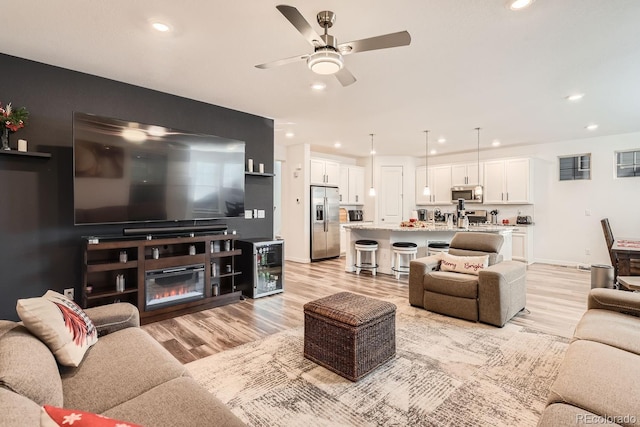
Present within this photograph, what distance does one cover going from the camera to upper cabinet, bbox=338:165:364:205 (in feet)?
27.1

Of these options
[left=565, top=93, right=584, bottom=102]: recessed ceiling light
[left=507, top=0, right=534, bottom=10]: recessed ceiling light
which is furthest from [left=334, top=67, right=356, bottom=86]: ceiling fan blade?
[left=565, top=93, right=584, bottom=102]: recessed ceiling light

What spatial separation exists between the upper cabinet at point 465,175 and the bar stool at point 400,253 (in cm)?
322

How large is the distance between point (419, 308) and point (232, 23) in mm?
3601

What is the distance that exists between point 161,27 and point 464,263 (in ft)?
12.6

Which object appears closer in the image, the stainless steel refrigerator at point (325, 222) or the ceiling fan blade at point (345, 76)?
the ceiling fan blade at point (345, 76)

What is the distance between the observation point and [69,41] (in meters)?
2.73

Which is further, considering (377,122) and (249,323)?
(377,122)

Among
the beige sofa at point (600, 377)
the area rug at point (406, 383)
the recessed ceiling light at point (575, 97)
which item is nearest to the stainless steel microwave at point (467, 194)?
the recessed ceiling light at point (575, 97)

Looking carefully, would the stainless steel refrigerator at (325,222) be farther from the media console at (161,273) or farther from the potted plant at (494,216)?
the potted plant at (494,216)

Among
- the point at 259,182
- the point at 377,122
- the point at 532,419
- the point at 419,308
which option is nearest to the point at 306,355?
the point at 532,419

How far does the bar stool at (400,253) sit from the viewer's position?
5430 millimetres

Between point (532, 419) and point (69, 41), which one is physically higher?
point (69, 41)

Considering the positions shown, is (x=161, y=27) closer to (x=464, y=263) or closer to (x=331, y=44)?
(x=331, y=44)

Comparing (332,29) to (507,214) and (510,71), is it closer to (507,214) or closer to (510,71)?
(510,71)
